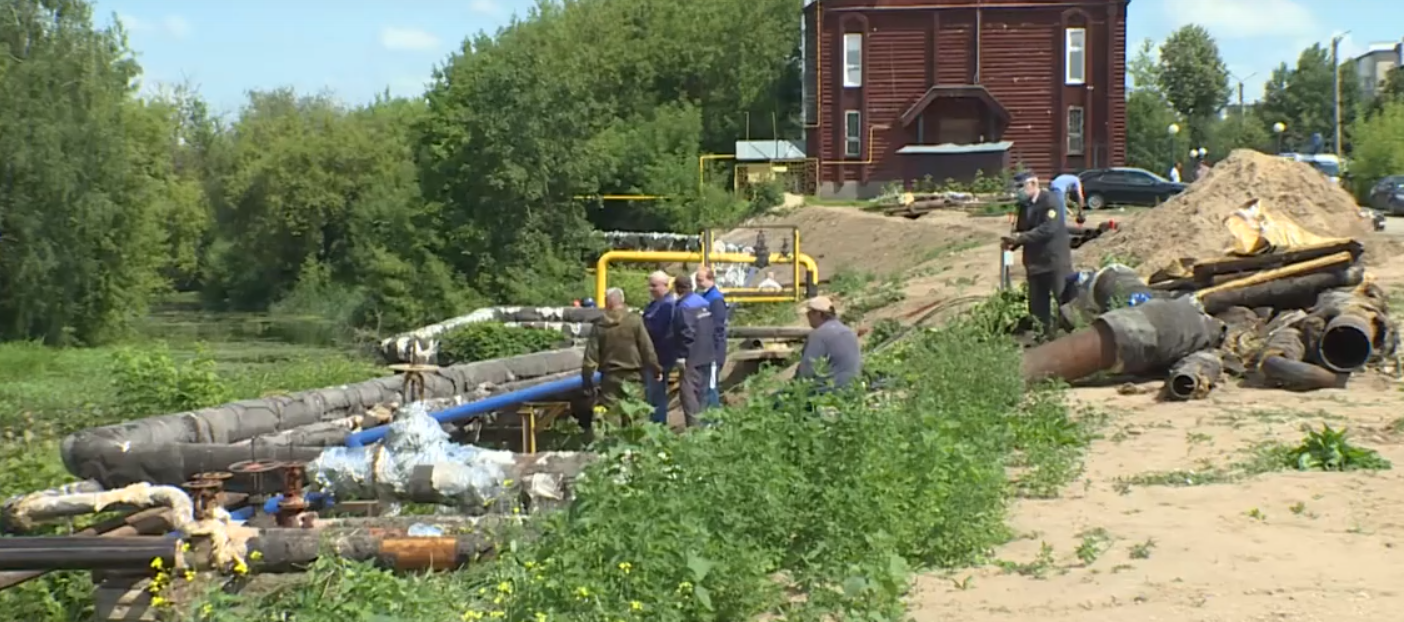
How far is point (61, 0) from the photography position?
4525 cm

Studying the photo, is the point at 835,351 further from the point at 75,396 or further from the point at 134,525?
the point at 75,396

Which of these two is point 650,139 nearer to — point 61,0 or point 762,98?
point 762,98

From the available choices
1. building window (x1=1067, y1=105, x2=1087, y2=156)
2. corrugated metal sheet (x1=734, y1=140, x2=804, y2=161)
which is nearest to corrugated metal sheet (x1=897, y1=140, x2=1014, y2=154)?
building window (x1=1067, y1=105, x2=1087, y2=156)

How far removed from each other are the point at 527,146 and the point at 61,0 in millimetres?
13484

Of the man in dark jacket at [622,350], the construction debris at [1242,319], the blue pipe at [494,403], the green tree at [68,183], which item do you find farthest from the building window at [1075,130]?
the man in dark jacket at [622,350]

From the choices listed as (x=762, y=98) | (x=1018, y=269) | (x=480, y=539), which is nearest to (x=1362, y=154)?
(x=762, y=98)

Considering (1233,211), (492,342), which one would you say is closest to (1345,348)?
(1233,211)

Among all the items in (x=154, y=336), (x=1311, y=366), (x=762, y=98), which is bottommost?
(x=154, y=336)

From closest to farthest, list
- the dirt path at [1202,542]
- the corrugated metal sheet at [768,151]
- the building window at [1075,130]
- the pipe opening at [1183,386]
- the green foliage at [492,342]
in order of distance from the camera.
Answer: the dirt path at [1202,542], the pipe opening at [1183,386], the green foliage at [492,342], the building window at [1075,130], the corrugated metal sheet at [768,151]

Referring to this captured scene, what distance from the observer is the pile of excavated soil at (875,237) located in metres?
31.9

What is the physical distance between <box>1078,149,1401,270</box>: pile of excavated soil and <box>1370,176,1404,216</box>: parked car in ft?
69.2

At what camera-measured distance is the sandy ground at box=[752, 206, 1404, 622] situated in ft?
25.2

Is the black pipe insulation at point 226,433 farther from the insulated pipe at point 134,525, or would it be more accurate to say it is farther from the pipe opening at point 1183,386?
the pipe opening at point 1183,386

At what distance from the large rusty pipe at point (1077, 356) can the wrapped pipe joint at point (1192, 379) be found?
1.84 feet
